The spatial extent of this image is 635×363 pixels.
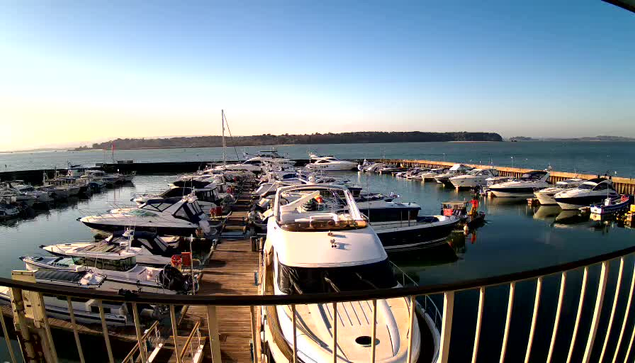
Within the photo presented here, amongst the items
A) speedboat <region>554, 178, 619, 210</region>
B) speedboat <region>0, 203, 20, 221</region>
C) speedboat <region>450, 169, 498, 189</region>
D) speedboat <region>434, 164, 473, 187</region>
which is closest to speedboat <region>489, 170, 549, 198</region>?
speedboat <region>450, 169, 498, 189</region>

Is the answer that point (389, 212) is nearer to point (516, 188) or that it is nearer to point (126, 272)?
point (126, 272)

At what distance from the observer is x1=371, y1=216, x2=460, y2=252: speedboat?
18141 mm

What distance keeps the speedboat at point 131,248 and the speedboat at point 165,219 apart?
331 centimetres

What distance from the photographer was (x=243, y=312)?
9711 millimetres

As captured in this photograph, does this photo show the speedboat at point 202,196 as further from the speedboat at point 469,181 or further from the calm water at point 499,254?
the speedboat at point 469,181

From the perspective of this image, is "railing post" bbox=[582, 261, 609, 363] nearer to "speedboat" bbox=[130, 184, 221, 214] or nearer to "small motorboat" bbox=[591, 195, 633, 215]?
"speedboat" bbox=[130, 184, 221, 214]

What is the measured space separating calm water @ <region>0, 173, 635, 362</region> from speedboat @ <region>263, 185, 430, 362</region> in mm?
5364

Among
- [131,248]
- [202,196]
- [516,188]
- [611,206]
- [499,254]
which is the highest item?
[131,248]

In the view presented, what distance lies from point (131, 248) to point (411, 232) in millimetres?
13314

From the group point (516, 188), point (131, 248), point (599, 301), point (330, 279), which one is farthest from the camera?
point (516, 188)

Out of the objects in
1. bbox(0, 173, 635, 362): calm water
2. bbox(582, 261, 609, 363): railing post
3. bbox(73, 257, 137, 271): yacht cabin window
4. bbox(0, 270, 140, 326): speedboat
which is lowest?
bbox(0, 173, 635, 362): calm water

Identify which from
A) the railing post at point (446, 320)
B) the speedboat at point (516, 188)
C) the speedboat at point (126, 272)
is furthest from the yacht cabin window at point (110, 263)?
the speedboat at point (516, 188)

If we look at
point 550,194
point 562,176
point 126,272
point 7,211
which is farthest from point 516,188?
point 7,211

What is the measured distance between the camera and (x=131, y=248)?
13.4 m
